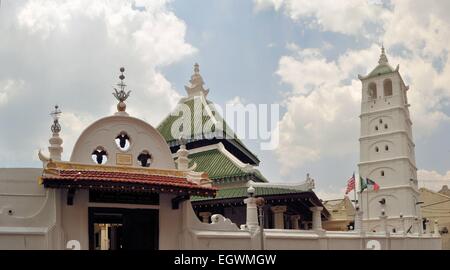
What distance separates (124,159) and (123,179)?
5.38 feet

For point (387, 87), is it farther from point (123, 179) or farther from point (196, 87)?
point (123, 179)

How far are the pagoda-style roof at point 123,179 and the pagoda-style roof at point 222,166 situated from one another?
6652 millimetres

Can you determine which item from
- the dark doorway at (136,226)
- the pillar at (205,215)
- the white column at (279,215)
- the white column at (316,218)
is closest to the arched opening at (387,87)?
the white column at (316,218)

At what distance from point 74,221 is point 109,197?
1539mm

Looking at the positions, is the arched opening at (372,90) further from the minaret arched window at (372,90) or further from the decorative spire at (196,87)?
the decorative spire at (196,87)

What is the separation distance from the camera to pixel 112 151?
2116 cm

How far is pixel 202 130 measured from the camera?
34.6 m

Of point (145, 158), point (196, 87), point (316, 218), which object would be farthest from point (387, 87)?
point (145, 158)

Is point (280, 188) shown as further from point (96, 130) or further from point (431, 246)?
point (431, 246)

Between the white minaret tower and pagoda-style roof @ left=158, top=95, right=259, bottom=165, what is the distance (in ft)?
109

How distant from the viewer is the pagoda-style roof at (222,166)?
97.5ft
